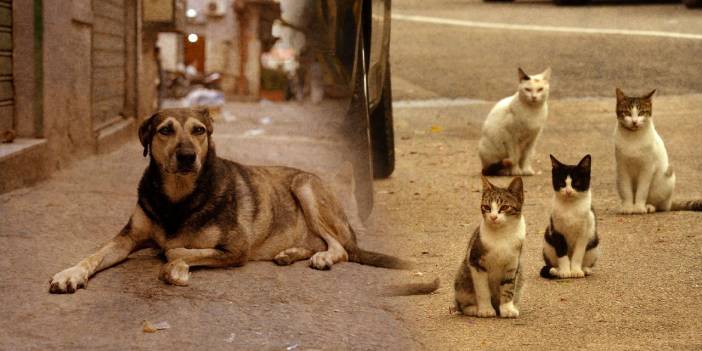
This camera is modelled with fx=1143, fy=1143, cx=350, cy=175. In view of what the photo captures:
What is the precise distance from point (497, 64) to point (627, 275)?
728 cm

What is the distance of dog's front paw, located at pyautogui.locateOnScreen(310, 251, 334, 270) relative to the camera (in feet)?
13.0

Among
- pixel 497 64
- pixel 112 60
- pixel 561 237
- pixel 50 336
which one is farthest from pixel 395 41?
pixel 50 336

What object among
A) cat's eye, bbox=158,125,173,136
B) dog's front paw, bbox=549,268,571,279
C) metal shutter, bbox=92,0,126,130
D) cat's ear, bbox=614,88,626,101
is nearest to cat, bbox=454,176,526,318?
dog's front paw, bbox=549,268,571,279

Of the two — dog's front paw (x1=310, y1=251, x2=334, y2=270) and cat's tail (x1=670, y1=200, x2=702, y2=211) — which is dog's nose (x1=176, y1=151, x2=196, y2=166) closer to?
dog's front paw (x1=310, y1=251, x2=334, y2=270)

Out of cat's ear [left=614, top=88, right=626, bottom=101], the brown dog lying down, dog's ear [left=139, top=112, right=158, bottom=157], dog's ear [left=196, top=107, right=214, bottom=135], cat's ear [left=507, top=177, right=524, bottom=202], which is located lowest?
the brown dog lying down

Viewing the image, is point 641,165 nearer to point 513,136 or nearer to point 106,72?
point 513,136

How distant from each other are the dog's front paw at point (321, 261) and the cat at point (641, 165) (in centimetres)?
183

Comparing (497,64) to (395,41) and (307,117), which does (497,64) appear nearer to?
(395,41)

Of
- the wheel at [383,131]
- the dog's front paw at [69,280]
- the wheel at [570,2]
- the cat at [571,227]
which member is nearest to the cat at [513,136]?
the wheel at [383,131]

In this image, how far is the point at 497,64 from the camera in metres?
11.1

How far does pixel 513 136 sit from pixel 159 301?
136 inches

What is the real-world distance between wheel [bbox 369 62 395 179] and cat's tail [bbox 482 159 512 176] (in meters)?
0.73

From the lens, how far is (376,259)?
4.08 m

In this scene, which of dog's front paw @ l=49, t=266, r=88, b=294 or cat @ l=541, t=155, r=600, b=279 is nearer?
dog's front paw @ l=49, t=266, r=88, b=294
